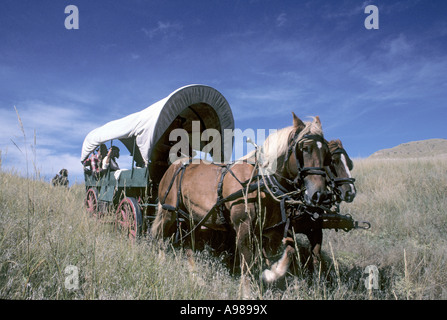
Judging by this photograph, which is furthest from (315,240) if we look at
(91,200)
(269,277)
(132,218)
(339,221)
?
(91,200)

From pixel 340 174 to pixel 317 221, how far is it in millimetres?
1217

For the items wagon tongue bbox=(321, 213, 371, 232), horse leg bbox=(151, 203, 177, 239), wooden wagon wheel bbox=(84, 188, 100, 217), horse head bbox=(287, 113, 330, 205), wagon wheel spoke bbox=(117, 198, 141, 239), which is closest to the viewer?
horse head bbox=(287, 113, 330, 205)

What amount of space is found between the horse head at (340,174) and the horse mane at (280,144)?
0.80 m

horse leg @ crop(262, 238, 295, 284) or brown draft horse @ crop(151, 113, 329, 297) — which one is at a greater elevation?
brown draft horse @ crop(151, 113, 329, 297)

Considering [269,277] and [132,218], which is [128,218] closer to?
[132,218]

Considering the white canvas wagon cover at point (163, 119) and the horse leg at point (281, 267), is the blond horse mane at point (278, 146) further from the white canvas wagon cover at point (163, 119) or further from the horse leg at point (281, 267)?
the white canvas wagon cover at point (163, 119)

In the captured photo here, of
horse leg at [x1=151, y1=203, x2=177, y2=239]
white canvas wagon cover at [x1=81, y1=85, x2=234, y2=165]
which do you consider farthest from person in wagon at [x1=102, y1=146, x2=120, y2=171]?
horse leg at [x1=151, y1=203, x2=177, y2=239]

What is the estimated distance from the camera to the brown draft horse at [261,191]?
2.65 m

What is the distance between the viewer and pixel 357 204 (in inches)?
275

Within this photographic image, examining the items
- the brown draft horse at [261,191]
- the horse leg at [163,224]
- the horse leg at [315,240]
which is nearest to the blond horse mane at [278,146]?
the brown draft horse at [261,191]

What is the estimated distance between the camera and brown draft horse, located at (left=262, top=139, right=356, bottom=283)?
2678 millimetres

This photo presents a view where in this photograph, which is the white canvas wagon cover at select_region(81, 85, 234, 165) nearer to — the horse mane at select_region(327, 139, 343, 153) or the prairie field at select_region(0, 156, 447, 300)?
the prairie field at select_region(0, 156, 447, 300)

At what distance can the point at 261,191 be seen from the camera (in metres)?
2.88

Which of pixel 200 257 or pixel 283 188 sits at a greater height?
pixel 283 188
